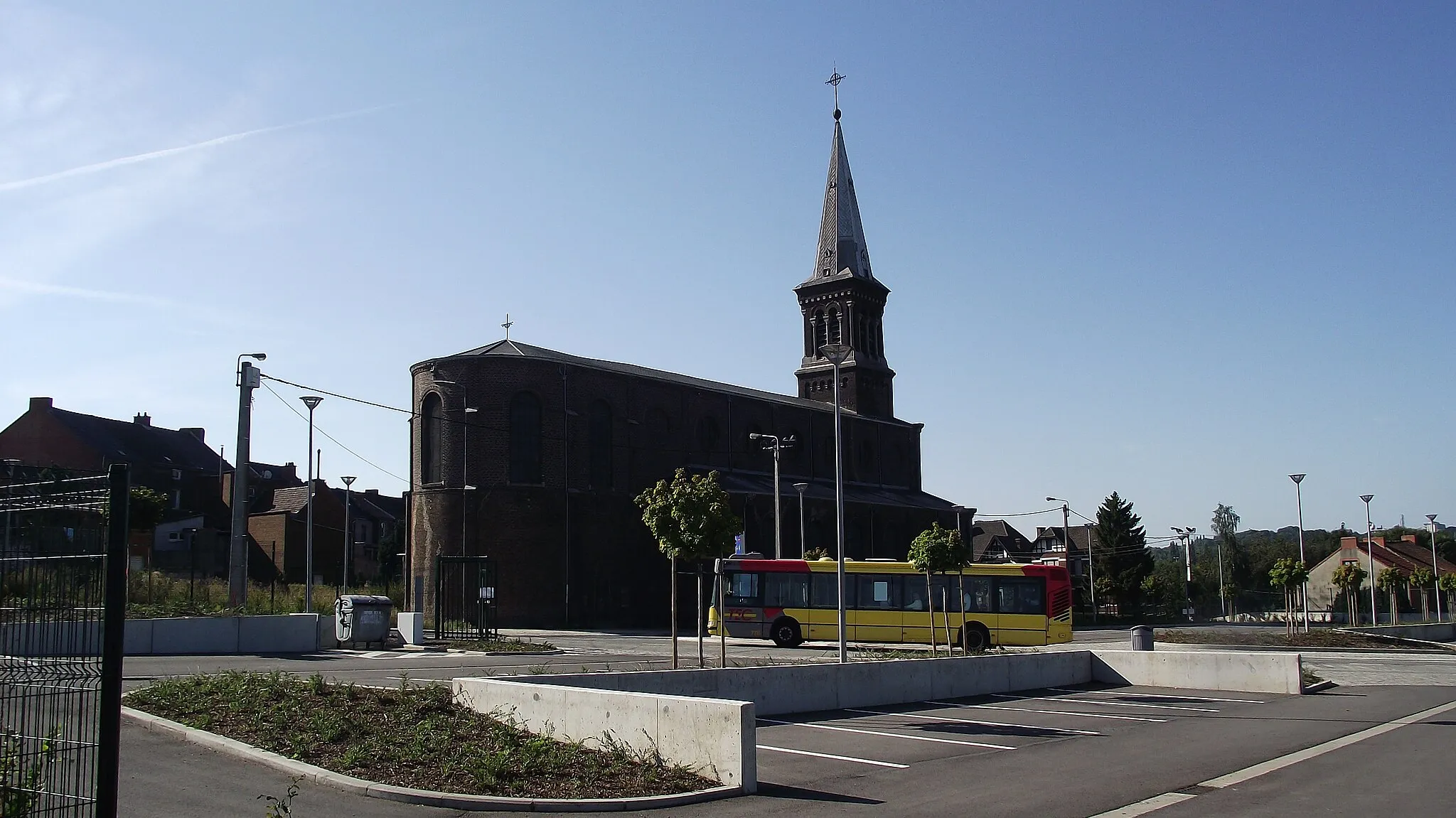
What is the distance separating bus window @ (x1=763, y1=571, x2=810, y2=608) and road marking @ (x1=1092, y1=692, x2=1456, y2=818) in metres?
18.8

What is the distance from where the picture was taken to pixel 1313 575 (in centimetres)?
10081

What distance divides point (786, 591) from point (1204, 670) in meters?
15.0

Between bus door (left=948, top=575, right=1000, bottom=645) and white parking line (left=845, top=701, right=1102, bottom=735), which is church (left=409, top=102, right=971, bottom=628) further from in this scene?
white parking line (left=845, top=701, right=1102, bottom=735)

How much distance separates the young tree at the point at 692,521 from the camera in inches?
776

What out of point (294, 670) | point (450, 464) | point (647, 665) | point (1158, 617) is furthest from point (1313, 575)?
point (294, 670)

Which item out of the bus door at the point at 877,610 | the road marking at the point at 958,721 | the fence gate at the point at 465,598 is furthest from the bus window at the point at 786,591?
the road marking at the point at 958,721

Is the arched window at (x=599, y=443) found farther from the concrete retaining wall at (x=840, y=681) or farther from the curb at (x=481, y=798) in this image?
the curb at (x=481, y=798)

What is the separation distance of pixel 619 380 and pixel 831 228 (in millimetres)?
27630

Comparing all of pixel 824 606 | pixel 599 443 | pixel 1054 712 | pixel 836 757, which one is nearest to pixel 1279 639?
pixel 824 606

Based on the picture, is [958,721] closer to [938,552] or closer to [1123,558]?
[938,552]

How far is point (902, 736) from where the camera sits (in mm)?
15062

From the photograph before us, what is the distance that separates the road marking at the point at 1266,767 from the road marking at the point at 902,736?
274 centimetres

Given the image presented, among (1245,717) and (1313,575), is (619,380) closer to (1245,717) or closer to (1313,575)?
(1245,717)

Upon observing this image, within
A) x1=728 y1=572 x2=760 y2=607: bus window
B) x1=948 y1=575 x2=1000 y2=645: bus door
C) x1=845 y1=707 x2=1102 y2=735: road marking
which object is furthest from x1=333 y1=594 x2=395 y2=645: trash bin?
x1=845 y1=707 x2=1102 y2=735: road marking
